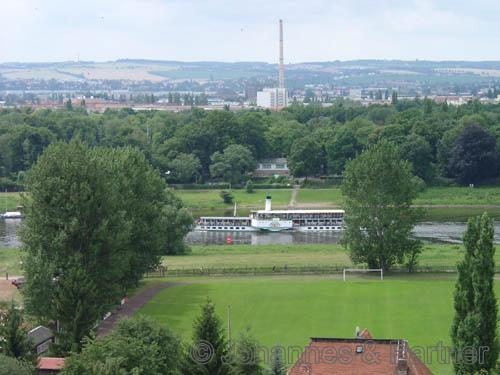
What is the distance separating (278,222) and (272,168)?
107 ft

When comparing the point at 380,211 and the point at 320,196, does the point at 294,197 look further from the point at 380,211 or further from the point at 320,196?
the point at 380,211

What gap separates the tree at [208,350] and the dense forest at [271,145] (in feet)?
246

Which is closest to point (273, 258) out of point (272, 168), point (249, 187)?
point (249, 187)

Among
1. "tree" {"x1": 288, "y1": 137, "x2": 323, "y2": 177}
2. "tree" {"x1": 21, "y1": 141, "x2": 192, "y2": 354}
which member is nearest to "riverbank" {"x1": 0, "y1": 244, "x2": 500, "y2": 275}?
"tree" {"x1": 21, "y1": 141, "x2": 192, "y2": 354}

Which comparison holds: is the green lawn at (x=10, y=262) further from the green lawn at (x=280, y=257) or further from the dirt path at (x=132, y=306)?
the green lawn at (x=280, y=257)

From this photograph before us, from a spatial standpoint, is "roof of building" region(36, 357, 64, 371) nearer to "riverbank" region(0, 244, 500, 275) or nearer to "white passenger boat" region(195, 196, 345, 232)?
"riverbank" region(0, 244, 500, 275)

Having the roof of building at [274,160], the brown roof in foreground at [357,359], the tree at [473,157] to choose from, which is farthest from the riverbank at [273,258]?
the roof of building at [274,160]

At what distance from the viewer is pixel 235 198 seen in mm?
105875

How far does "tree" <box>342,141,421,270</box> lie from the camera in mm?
56688

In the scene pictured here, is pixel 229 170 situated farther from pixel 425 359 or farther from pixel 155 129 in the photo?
pixel 425 359

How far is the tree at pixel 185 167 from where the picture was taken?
370 ft

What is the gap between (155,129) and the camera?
13950 cm

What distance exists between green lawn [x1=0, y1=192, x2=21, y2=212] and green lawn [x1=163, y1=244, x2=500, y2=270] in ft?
103

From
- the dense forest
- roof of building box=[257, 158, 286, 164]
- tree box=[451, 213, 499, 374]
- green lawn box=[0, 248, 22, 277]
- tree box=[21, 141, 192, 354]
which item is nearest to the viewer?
tree box=[451, 213, 499, 374]
